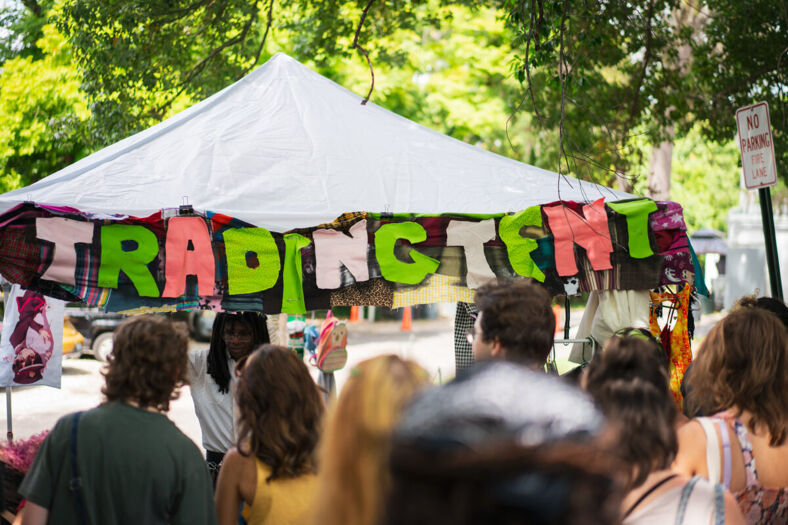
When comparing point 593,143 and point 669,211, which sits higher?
point 593,143

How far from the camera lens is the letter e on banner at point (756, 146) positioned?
4.50 meters

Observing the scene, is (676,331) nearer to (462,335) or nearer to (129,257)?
(462,335)

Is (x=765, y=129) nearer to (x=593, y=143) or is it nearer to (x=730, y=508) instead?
(x=730, y=508)

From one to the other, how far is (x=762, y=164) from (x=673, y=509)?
3378 mm

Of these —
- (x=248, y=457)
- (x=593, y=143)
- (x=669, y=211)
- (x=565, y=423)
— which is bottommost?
(x=248, y=457)

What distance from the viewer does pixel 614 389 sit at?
1982 millimetres

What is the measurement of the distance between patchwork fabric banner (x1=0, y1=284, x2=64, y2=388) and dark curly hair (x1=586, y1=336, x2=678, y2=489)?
5653mm

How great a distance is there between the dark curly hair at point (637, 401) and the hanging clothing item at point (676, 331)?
10.5 ft

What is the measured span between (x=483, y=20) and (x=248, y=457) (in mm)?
18348

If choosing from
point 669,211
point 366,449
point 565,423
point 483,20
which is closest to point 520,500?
point 565,423

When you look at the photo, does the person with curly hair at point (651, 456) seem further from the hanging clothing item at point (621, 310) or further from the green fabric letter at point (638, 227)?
the hanging clothing item at point (621, 310)

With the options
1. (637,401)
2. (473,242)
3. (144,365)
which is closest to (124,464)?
(144,365)

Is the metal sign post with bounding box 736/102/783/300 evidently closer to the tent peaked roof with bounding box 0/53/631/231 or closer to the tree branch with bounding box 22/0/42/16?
the tent peaked roof with bounding box 0/53/631/231

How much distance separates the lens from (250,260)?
4266 millimetres
